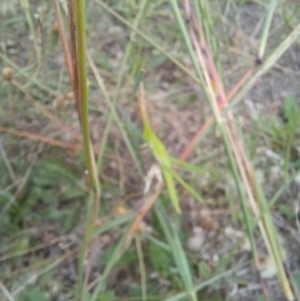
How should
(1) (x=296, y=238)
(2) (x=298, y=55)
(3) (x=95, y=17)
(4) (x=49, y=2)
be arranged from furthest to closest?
(2) (x=298, y=55)
(3) (x=95, y=17)
(1) (x=296, y=238)
(4) (x=49, y=2)

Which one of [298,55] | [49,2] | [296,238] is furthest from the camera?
[298,55]

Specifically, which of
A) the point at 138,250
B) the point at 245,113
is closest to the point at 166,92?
the point at 245,113

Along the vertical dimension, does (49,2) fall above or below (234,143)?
above

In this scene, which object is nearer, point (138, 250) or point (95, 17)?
point (138, 250)

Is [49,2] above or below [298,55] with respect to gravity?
above

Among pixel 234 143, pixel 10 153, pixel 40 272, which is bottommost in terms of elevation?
pixel 40 272

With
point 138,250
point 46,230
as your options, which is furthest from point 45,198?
point 138,250

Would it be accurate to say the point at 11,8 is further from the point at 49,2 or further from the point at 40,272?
the point at 40,272

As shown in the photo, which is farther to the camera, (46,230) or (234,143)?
(46,230)

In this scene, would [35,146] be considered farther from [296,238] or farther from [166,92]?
[296,238]
